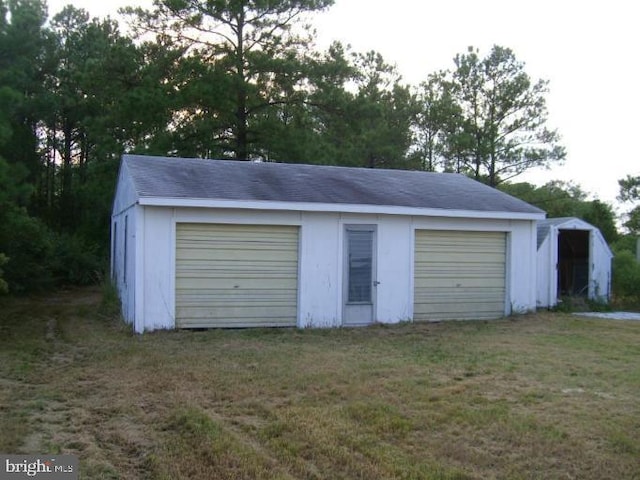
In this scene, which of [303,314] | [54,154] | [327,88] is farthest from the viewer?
[54,154]

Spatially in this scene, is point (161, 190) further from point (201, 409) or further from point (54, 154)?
point (54, 154)

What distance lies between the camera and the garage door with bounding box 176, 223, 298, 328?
1134 centimetres

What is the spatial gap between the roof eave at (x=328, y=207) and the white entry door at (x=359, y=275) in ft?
1.49

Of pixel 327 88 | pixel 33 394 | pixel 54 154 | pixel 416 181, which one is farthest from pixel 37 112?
pixel 33 394

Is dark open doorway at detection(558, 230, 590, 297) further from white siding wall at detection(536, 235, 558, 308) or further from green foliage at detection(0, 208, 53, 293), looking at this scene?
green foliage at detection(0, 208, 53, 293)

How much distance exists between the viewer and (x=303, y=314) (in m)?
12.0

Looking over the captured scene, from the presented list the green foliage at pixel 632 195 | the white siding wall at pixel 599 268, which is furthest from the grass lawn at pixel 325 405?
the green foliage at pixel 632 195

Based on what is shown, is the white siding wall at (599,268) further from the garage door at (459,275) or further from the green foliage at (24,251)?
the green foliage at (24,251)

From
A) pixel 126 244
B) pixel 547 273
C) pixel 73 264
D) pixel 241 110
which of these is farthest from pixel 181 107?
pixel 547 273

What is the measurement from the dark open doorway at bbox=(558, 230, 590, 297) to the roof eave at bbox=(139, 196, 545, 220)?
375 cm

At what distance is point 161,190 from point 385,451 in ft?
24.4

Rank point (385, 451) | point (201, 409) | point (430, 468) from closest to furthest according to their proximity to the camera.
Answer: point (430, 468) < point (385, 451) < point (201, 409)

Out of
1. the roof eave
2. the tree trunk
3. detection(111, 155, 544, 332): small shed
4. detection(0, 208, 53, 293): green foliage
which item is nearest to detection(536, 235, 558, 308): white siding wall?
detection(111, 155, 544, 332): small shed

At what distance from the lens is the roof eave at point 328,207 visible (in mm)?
10891
